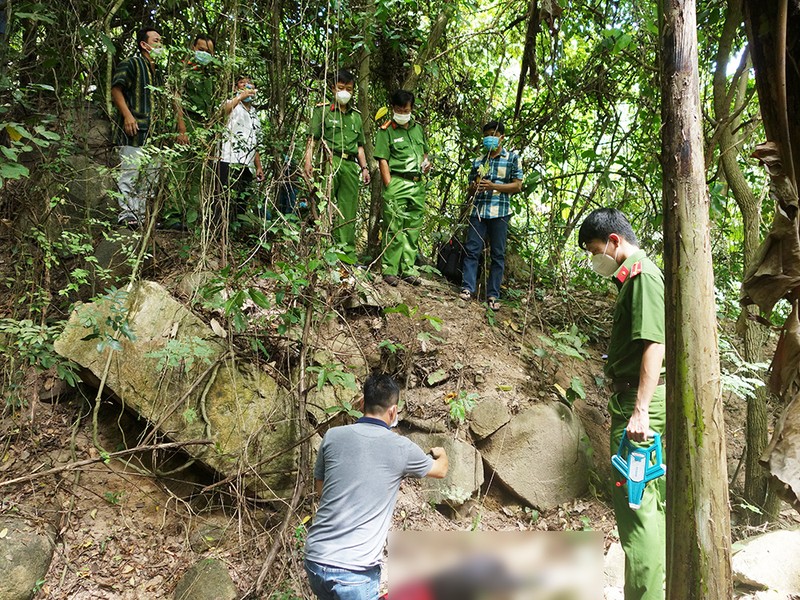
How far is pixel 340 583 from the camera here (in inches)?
111

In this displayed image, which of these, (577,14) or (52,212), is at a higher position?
(577,14)

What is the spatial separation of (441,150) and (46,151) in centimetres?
438

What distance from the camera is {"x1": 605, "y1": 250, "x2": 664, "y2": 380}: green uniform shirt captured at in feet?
10.6

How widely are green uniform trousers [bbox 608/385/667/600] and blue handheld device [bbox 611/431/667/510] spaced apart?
0.23ft

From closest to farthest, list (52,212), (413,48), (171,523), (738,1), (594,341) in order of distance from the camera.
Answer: (738,1), (171,523), (52,212), (594,341), (413,48)

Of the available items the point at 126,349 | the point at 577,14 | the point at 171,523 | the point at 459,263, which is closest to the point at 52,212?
the point at 126,349

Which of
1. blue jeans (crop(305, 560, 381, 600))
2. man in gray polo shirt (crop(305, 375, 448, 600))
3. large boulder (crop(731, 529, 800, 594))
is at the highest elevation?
man in gray polo shirt (crop(305, 375, 448, 600))

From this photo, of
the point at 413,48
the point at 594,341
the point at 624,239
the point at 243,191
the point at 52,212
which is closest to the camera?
the point at 624,239

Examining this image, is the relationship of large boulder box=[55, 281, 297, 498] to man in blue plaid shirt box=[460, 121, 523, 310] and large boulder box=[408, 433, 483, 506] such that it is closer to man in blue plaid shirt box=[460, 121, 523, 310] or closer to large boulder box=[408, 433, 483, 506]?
large boulder box=[408, 433, 483, 506]

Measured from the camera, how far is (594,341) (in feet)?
21.1

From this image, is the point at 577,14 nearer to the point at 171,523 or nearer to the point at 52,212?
the point at 52,212

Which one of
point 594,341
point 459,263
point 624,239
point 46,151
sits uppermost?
point 46,151

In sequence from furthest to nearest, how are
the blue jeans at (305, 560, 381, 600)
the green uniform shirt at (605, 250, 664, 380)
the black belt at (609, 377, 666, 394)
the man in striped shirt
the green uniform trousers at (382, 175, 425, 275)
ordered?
the green uniform trousers at (382, 175, 425, 275) → the man in striped shirt → the black belt at (609, 377, 666, 394) → the green uniform shirt at (605, 250, 664, 380) → the blue jeans at (305, 560, 381, 600)

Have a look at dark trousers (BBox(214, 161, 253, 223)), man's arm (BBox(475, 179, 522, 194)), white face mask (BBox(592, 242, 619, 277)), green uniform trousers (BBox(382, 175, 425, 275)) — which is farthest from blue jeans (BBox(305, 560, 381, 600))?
man's arm (BBox(475, 179, 522, 194))
